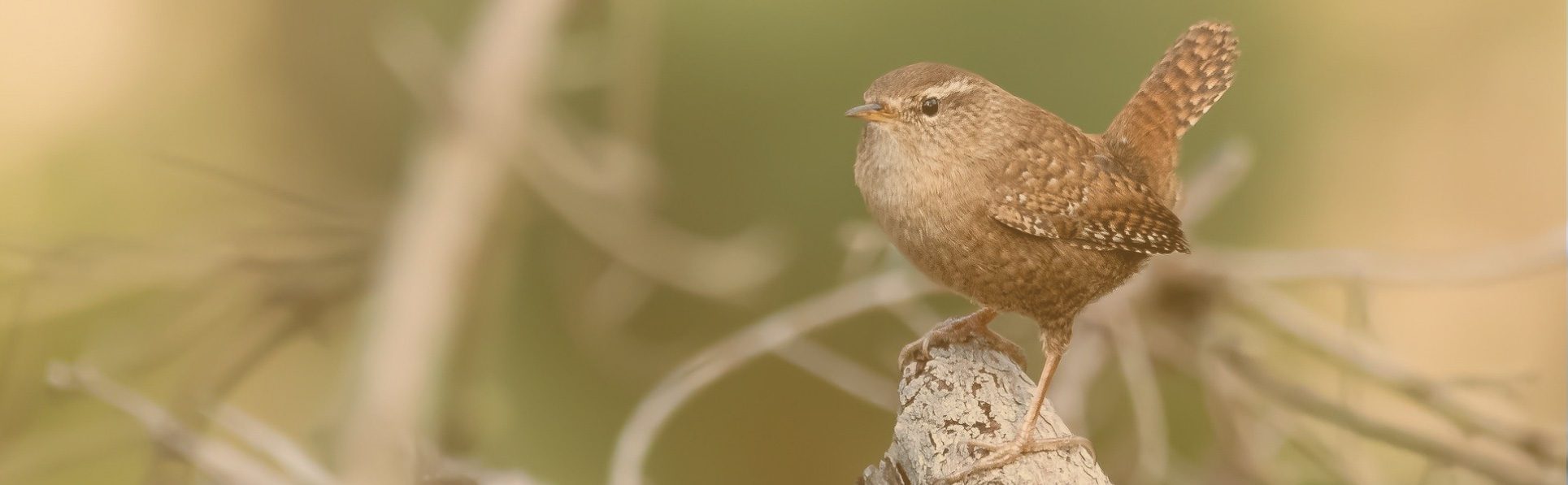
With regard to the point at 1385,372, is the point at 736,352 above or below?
below

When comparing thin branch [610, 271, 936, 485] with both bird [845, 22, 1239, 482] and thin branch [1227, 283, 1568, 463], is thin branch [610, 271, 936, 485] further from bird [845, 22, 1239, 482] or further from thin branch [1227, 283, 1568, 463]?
thin branch [1227, 283, 1568, 463]

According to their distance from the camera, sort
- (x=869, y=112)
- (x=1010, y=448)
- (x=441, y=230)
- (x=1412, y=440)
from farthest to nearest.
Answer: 1. (x=441, y=230)
2. (x=1412, y=440)
3. (x=869, y=112)
4. (x=1010, y=448)

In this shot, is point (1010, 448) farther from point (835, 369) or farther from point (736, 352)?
point (835, 369)

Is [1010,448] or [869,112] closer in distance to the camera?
[1010,448]

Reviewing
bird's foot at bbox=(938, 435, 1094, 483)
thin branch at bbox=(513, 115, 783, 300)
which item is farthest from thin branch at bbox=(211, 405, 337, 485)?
bird's foot at bbox=(938, 435, 1094, 483)

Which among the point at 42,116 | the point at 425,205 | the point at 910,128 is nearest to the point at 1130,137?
the point at 910,128

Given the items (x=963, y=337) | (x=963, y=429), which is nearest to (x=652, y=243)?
(x=963, y=337)

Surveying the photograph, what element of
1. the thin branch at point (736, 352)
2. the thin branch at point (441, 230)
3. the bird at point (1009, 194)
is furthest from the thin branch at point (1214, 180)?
the thin branch at point (441, 230)
